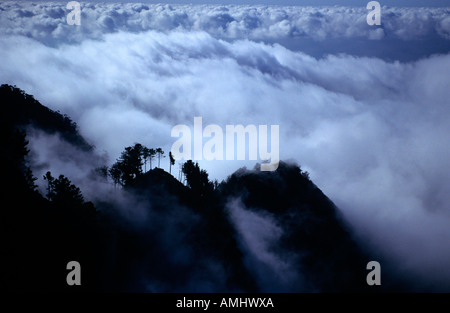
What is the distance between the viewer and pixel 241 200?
7675 centimetres

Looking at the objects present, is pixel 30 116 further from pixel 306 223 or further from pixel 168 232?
pixel 306 223

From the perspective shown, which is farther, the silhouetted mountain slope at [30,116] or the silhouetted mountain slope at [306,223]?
the silhouetted mountain slope at [30,116]

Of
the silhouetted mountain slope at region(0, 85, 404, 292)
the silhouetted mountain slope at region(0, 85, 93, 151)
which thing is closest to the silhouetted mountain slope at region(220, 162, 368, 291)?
the silhouetted mountain slope at region(0, 85, 404, 292)

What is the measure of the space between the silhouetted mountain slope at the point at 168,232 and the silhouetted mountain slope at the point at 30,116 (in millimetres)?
302

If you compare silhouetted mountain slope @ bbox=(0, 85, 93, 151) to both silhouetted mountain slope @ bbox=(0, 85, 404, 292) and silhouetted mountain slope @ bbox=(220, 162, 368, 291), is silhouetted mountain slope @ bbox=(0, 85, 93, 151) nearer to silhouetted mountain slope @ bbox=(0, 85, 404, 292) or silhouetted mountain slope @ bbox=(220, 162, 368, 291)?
silhouetted mountain slope @ bbox=(0, 85, 404, 292)

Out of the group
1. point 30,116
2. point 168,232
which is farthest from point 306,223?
point 30,116

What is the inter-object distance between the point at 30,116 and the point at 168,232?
4942cm

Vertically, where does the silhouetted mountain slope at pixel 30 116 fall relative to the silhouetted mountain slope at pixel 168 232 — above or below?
above

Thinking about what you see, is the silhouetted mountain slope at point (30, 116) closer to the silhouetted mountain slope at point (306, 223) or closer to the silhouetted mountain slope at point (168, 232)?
the silhouetted mountain slope at point (168, 232)

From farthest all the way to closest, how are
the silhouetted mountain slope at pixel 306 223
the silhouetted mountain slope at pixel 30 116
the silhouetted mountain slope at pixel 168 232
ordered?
1. the silhouetted mountain slope at pixel 30 116
2. the silhouetted mountain slope at pixel 306 223
3. the silhouetted mountain slope at pixel 168 232

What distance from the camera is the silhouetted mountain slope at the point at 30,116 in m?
74.9

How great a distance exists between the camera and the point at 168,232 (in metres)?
63.5

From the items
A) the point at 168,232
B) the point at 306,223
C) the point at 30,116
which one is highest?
the point at 30,116

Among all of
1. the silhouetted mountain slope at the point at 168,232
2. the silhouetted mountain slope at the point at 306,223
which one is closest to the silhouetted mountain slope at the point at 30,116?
the silhouetted mountain slope at the point at 168,232
